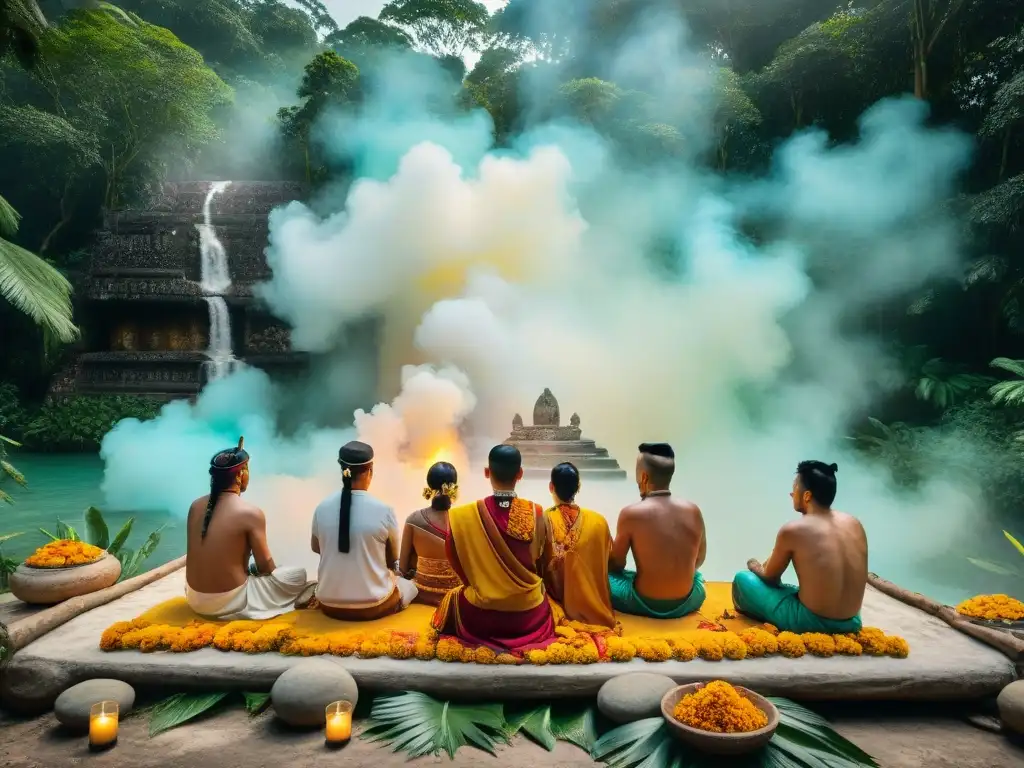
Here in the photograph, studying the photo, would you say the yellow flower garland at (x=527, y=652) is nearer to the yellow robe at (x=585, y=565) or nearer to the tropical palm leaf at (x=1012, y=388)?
the yellow robe at (x=585, y=565)

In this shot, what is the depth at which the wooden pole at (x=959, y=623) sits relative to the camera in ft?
14.5

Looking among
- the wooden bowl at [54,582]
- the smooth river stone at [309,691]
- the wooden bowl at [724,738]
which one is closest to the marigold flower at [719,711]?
the wooden bowl at [724,738]

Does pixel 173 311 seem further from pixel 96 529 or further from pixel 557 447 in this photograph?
pixel 96 529

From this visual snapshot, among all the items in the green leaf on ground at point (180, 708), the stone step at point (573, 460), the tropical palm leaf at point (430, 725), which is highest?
the stone step at point (573, 460)

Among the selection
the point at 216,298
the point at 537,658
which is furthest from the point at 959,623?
the point at 216,298

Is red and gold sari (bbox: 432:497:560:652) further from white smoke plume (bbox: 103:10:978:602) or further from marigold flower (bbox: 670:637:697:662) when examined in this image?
white smoke plume (bbox: 103:10:978:602)

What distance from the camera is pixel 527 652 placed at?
14.4 feet

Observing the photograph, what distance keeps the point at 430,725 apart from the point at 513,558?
3.49 ft

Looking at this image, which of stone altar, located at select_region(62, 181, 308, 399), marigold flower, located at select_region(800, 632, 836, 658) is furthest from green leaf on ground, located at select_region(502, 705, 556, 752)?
stone altar, located at select_region(62, 181, 308, 399)

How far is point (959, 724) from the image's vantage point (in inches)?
166

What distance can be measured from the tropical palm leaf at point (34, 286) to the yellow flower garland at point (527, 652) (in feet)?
12.0

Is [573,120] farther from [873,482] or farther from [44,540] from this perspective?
[44,540]

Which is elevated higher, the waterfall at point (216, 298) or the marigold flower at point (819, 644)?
the waterfall at point (216, 298)

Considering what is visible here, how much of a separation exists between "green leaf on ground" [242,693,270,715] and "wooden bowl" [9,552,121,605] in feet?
6.21
